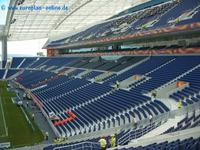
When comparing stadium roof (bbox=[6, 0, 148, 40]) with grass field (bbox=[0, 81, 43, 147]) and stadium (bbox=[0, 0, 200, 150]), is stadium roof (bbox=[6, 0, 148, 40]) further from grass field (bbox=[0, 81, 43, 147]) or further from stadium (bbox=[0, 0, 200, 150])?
grass field (bbox=[0, 81, 43, 147])

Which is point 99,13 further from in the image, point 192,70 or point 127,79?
point 192,70

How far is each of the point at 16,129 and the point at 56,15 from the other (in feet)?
138

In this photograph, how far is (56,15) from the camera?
66312 millimetres

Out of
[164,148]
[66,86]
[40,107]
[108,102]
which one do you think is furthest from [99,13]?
[164,148]

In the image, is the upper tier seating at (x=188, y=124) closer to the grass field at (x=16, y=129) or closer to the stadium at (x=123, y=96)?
the stadium at (x=123, y=96)

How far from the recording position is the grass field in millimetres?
23530

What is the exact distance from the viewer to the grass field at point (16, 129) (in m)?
23.5

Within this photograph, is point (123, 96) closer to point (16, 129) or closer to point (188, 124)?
point (16, 129)

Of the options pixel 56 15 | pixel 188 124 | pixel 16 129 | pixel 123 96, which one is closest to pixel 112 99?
pixel 123 96

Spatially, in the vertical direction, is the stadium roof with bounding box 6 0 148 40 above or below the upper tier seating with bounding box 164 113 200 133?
above

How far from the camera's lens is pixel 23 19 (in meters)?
66.5

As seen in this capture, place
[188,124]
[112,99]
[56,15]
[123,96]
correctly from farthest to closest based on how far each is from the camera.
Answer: [56,15] < [112,99] < [123,96] < [188,124]

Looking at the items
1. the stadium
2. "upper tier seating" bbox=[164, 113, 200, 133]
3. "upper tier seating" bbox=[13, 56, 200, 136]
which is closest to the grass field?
the stadium

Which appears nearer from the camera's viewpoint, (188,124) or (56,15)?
(188,124)
